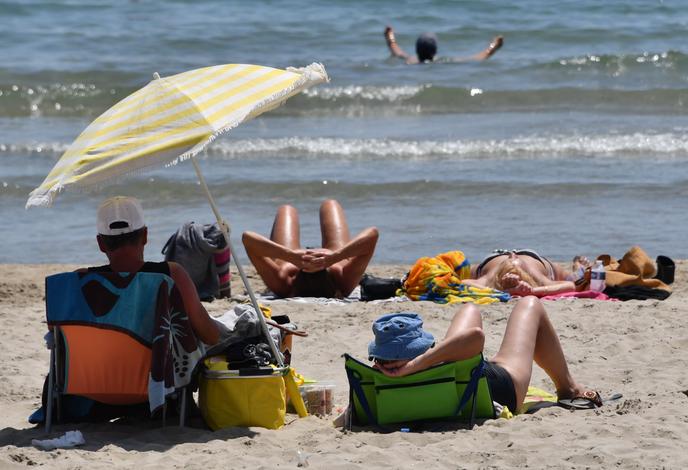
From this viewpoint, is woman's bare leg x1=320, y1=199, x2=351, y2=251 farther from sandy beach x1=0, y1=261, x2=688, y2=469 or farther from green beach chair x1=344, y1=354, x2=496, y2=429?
green beach chair x1=344, y1=354, x2=496, y2=429

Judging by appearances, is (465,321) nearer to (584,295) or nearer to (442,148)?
(584,295)

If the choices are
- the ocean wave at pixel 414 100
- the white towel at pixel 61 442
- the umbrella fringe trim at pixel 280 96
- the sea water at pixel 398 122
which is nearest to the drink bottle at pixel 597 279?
the sea water at pixel 398 122

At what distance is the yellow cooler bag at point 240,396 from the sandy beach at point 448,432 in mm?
75

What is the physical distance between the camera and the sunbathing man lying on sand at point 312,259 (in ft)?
25.5

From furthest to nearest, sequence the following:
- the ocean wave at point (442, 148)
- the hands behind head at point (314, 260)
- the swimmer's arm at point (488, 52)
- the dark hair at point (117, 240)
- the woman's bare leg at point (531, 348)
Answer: the swimmer's arm at point (488, 52)
the ocean wave at point (442, 148)
the hands behind head at point (314, 260)
the woman's bare leg at point (531, 348)
the dark hair at point (117, 240)

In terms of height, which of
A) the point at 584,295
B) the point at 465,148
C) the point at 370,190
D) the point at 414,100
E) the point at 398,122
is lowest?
the point at 584,295

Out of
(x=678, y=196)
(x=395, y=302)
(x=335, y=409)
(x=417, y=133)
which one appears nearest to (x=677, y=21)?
(x=417, y=133)

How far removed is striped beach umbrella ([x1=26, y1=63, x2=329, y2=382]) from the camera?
4398mm

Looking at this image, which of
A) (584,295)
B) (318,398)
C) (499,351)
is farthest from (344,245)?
(499,351)

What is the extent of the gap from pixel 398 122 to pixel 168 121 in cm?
1195

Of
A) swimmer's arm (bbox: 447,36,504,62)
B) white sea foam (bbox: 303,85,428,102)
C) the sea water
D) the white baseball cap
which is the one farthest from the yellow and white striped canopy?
swimmer's arm (bbox: 447,36,504,62)

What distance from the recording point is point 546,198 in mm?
10953

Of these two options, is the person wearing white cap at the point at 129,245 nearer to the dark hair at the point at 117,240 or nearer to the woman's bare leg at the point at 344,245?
the dark hair at the point at 117,240

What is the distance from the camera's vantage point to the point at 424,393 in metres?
4.80
